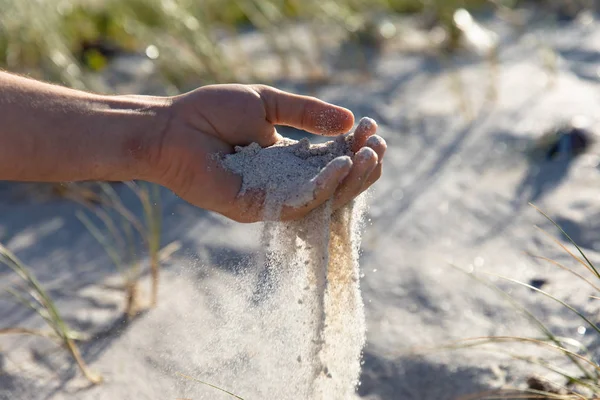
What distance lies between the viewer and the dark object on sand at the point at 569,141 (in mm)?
3273

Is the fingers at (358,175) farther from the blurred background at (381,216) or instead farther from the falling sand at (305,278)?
the blurred background at (381,216)

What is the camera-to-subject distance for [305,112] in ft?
6.23

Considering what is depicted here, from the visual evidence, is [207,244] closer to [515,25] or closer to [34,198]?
[34,198]

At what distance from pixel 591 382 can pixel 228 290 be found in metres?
1.06

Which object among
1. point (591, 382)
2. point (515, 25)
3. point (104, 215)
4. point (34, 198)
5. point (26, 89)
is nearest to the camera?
point (26, 89)

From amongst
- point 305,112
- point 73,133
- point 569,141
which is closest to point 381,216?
point 569,141

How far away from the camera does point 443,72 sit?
448 cm

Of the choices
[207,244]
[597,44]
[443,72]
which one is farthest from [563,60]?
[207,244]

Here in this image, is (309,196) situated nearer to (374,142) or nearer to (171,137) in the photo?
(374,142)

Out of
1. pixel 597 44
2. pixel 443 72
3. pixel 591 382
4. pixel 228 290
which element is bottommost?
pixel 591 382

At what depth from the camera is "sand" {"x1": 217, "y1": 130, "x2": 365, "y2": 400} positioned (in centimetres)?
168

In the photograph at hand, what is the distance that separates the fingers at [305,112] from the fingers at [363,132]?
9 cm

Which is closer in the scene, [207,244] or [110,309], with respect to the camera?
[110,309]

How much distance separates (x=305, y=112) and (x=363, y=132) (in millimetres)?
195
